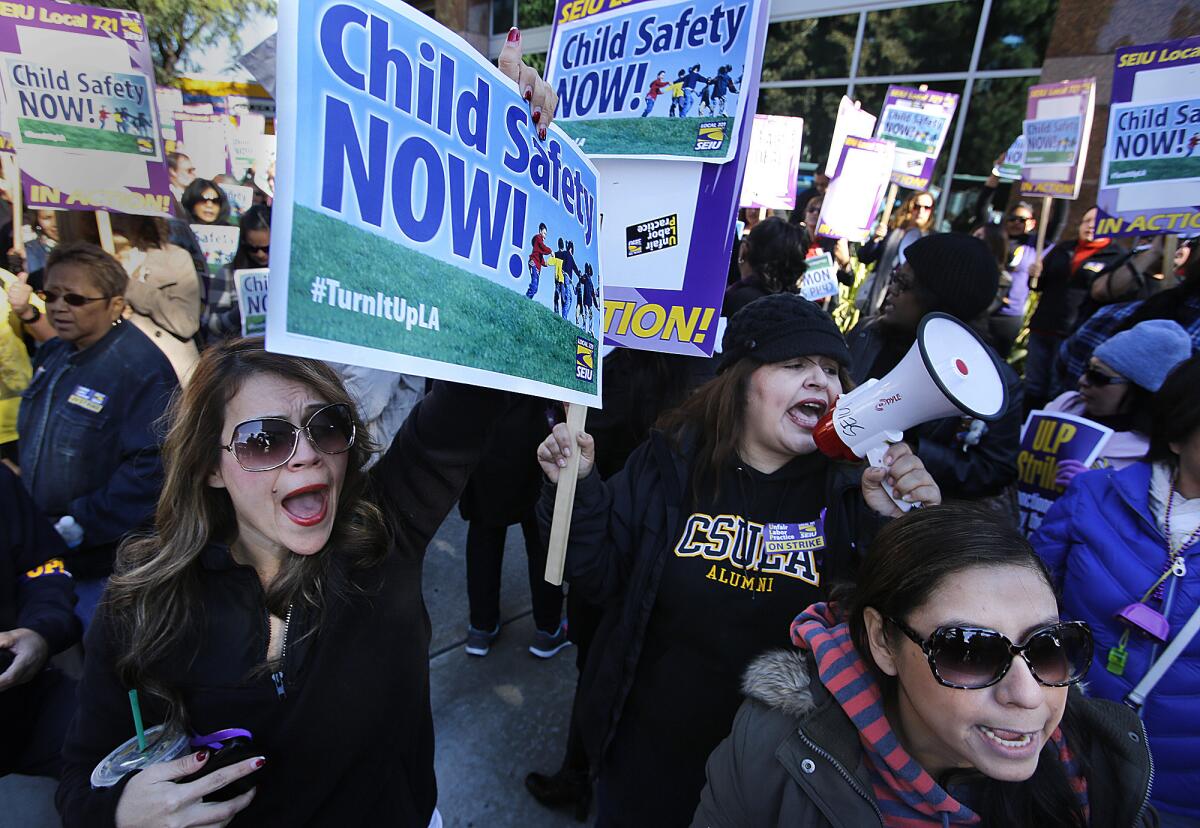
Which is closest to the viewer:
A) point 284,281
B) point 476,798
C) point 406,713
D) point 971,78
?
point 284,281

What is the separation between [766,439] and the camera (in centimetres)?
186

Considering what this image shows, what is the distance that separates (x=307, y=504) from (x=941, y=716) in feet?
4.26

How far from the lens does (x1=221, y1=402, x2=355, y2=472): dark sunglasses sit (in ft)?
4.28

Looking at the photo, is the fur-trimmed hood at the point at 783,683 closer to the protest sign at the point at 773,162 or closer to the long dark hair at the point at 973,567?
the long dark hair at the point at 973,567

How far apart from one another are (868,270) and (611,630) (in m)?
6.14

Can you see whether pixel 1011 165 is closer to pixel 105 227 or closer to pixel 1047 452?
pixel 1047 452

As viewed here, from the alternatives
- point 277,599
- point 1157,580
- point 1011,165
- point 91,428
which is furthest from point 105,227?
point 1011,165

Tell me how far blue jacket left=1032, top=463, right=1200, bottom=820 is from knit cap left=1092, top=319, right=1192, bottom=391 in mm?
787

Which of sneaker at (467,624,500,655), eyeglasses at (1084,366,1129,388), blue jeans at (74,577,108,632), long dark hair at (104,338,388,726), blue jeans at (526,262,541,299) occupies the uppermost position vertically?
blue jeans at (526,262,541,299)

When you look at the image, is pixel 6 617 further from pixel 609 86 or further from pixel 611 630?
pixel 609 86

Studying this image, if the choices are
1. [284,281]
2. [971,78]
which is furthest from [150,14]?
[284,281]

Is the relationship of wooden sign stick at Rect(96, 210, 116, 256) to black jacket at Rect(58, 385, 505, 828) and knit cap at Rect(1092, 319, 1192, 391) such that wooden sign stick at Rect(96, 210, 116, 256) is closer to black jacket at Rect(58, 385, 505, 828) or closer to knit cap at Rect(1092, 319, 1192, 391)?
black jacket at Rect(58, 385, 505, 828)

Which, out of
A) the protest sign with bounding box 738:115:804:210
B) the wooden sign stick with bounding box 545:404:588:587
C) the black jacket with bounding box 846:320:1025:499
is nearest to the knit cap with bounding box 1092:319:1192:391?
the black jacket with bounding box 846:320:1025:499

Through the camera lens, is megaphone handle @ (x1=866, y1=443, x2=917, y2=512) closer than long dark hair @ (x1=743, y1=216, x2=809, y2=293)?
Yes
